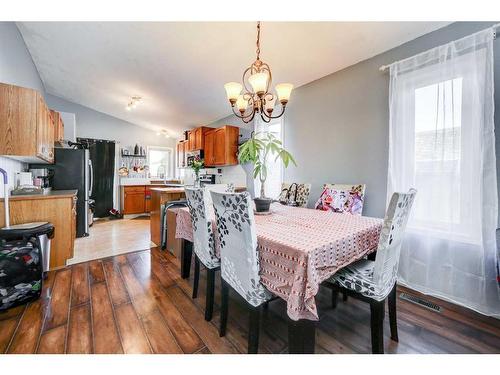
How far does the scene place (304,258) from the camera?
3.27 feet

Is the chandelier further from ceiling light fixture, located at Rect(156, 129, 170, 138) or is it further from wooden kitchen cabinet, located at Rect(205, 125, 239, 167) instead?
ceiling light fixture, located at Rect(156, 129, 170, 138)

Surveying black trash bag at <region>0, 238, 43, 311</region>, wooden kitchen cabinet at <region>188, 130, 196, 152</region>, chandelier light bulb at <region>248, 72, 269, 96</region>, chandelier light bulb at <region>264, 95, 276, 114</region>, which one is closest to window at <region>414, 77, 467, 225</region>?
chandelier light bulb at <region>264, 95, 276, 114</region>

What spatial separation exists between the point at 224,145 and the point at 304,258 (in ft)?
11.9

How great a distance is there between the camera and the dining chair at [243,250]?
1135 millimetres

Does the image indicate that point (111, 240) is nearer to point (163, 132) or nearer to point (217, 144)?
point (217, 144)

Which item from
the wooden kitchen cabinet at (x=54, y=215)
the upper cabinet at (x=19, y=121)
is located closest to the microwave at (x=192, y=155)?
the wooden kitchen cabinet at (x=54, y=215)

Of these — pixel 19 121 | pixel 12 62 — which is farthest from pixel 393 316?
pixel 12 62

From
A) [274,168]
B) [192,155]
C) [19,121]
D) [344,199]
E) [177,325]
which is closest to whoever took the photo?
[177,325]

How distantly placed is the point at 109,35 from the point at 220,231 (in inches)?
107

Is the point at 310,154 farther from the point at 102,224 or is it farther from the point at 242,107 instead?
the point at 102,224

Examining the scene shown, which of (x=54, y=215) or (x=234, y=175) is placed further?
(x=234, y=175)

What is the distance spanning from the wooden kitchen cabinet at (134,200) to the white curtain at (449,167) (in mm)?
5670

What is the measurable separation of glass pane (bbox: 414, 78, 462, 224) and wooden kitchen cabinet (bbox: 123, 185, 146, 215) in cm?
588

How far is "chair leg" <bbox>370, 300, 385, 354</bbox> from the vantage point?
1.20 metres
